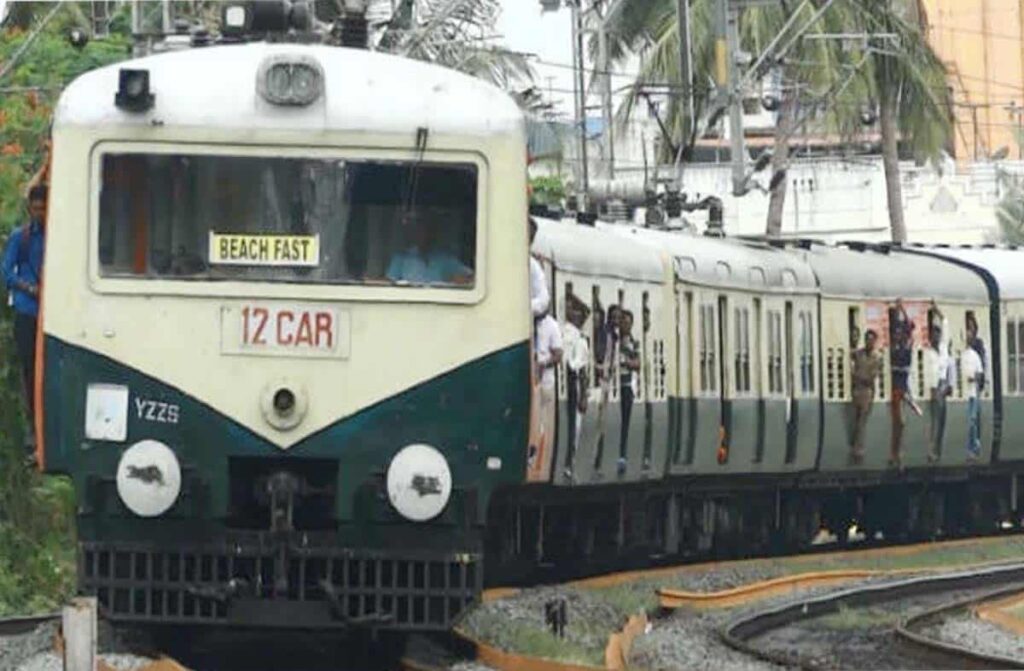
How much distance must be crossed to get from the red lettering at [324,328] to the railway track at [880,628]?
312 cm

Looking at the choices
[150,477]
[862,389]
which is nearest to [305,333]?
[150,477]

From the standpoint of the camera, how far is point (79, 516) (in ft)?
→ 45.7

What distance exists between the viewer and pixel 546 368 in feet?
52.7

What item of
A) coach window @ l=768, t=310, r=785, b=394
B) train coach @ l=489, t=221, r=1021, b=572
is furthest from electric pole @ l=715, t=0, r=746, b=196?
coach window @ l=768, t=310, r=785, b=394

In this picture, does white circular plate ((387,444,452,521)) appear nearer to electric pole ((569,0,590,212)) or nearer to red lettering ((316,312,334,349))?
red lettering ((316,312,334,349))

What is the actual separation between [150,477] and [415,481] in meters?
1.12

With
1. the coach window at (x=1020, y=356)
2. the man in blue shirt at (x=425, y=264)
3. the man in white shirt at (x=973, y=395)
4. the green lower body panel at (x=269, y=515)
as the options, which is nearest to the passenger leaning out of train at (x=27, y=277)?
the green lower body panel at (x=269, y=515)

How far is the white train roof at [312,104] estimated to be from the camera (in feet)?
46.1

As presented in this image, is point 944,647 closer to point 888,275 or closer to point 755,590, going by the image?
point 755,590

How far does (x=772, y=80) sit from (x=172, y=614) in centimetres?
3374

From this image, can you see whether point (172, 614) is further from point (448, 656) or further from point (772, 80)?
point (772, 80)

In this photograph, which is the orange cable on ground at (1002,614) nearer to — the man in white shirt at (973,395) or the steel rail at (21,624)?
the steel rail at (21,624)

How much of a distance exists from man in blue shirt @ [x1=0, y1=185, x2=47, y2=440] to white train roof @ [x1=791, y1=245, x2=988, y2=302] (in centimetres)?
1185

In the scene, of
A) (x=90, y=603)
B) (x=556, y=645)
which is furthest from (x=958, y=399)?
(x=90, y=603)
